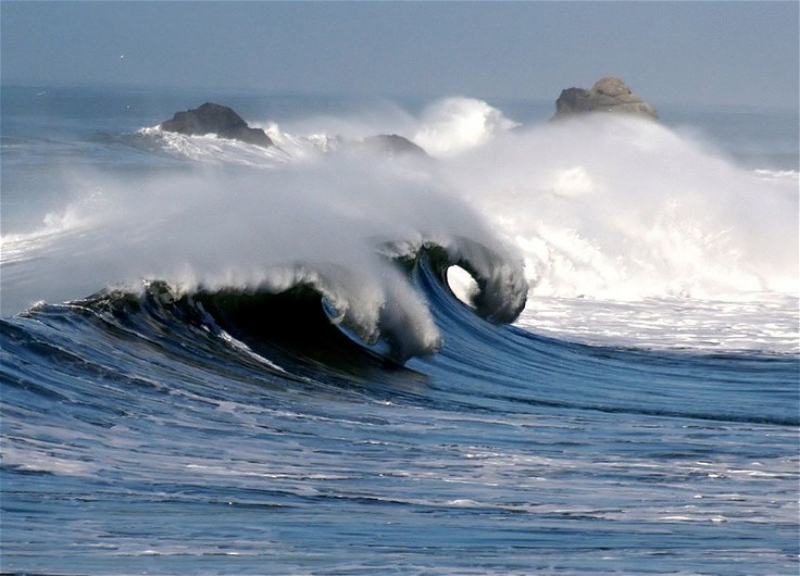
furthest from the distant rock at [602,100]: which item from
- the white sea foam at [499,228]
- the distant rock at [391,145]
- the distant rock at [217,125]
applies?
the white sea foam at [499,228]

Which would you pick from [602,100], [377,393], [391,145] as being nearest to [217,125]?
[391,145]

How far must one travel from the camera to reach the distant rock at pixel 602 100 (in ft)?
160

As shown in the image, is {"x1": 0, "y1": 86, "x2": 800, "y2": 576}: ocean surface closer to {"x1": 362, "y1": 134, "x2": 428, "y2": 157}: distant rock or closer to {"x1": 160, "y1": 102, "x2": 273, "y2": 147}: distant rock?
{"x1": 362, "y1": 134, "x2": 428, "y2": 157}: distant rock

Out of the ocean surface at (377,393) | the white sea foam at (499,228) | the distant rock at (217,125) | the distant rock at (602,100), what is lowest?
the ocean surface at (377,393)

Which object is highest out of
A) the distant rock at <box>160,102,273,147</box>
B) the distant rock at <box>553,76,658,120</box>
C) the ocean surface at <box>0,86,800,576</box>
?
the distant rock at <box>553,76,658,120</box>

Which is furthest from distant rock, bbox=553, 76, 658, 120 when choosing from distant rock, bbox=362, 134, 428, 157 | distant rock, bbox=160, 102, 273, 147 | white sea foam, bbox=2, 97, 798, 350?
white sea foam, bbox=2, 97, 798, 350

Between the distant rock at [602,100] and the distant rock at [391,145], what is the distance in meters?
7.13

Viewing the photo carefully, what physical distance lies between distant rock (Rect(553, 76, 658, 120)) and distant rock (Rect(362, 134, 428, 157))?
713 centimetres

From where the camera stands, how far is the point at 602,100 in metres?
49.6

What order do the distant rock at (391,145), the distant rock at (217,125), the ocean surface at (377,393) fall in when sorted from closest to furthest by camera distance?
the ocean surface at (377,393) → the distant rock at (391,145) → the distant rock at (217,125)

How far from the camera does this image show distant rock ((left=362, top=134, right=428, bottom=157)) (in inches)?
1666

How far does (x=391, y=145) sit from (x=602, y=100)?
9578 mm

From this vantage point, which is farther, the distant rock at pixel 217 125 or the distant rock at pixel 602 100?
the distant rock at pixel 602 100

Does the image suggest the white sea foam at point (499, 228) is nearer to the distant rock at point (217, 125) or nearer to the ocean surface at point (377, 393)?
the ocean surface at point (377, 393)
